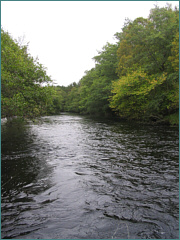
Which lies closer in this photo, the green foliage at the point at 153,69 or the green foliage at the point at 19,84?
the green foliage at the point at 19,84

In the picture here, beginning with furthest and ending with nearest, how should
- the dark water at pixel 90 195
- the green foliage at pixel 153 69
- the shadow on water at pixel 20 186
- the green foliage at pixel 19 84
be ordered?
1. the green foliage at pixel 153 69
2. the green foliage at pixel 19 84
3. the shadow on water at pixel 20 186
4. the dark water at pixel 90 195

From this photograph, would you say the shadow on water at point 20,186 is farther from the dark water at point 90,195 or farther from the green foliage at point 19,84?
the green foliage at point 19,84

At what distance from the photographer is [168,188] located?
6648mm

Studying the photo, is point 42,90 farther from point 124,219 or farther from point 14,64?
point 124,219

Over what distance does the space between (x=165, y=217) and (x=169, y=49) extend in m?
24.9

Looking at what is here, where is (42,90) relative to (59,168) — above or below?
above

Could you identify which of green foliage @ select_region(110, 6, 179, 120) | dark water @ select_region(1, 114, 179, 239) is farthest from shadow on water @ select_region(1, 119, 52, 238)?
green foliage @ select_region(110, 6, 179, 120)

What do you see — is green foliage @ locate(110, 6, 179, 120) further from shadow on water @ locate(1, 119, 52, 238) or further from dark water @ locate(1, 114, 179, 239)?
shadow on water @ locate(1, 119, 52, 238)

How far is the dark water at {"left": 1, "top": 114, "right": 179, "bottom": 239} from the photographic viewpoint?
4.65 meters

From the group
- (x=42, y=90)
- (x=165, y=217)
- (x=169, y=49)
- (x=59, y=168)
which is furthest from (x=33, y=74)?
(x=169, y=49)

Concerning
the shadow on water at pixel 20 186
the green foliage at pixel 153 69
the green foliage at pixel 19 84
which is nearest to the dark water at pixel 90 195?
the shadow on water at pixel 20 186

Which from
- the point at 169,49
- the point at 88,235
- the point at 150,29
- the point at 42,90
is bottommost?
the point at 88,235

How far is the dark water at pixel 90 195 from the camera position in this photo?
15.3 feet

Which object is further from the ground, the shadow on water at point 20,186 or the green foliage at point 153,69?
the green foliage at point 153,69
